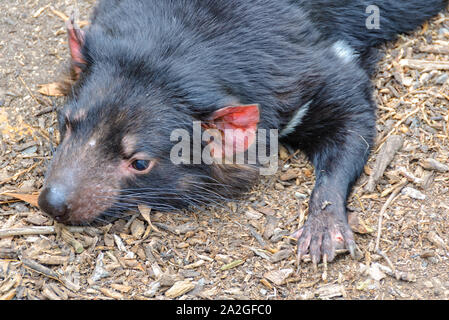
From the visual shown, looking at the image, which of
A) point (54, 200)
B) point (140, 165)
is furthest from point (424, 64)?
point (54, 200)

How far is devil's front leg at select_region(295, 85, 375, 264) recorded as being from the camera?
3738mm

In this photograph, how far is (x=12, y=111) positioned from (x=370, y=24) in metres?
2.62

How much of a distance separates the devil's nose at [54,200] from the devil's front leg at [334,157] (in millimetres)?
1328

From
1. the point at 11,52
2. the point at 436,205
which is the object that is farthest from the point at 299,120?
the point at 11,52

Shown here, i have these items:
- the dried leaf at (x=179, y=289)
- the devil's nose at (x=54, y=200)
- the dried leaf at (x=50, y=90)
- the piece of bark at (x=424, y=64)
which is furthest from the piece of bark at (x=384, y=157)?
the dried leaf at (x=50, y=90)

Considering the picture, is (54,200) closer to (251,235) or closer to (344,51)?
(251,235)

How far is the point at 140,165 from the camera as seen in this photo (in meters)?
3.56

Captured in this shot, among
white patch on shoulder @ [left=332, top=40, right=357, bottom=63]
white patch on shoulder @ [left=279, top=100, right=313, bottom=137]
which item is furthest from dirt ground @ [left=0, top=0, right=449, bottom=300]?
white patch on shoulder @ [left=332, top=40, right=357, bottom=63]

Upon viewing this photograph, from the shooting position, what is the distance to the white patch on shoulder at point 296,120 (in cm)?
401

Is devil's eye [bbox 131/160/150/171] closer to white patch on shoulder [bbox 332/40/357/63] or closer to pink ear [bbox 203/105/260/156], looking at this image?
pink ear [bbox 203/105/260/156]

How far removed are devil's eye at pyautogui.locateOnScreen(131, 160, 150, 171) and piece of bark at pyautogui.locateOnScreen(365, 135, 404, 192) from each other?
4.48 feet

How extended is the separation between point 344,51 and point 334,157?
2.51 ft

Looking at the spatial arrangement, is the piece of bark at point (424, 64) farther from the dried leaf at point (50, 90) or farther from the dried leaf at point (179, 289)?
the dried leaf at point (50, 90)

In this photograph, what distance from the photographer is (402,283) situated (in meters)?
3.43
